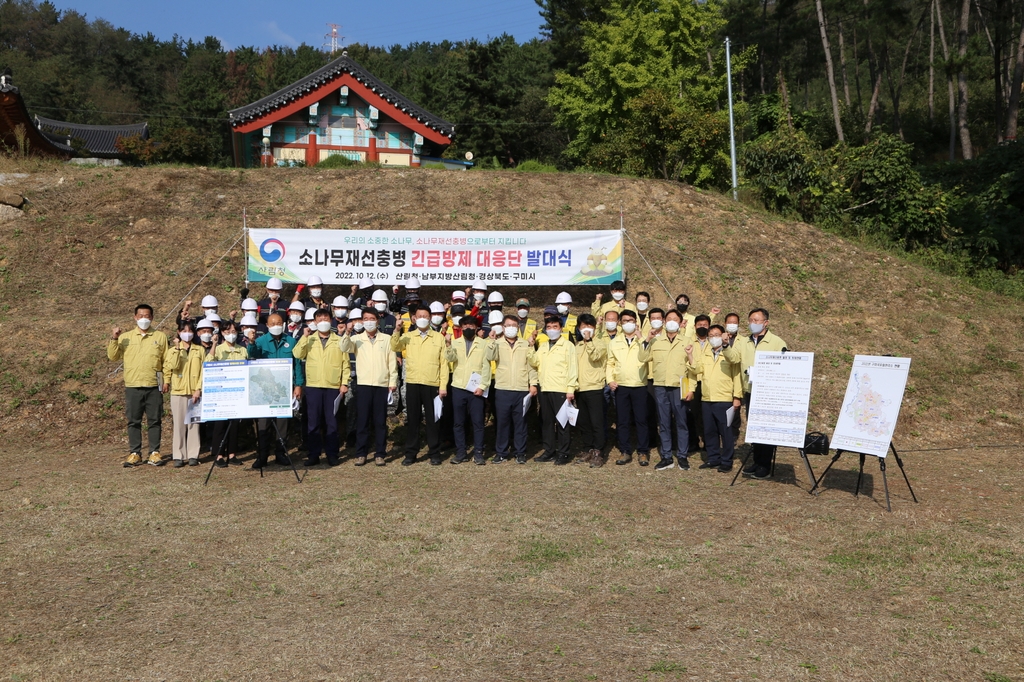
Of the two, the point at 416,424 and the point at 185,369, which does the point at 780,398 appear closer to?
the point at 416,424

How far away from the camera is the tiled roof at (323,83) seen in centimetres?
2830

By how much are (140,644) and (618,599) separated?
3.56 m

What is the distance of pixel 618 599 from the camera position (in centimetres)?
657

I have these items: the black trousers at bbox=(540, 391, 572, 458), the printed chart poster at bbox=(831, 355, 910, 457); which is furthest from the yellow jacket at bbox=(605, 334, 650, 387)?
the printed chart poster at bbox=(831, 355, 910, 457)

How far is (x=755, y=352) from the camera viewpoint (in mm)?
10320

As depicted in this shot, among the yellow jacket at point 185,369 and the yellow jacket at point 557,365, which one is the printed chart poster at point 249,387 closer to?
the yellow jacket at point 185,369

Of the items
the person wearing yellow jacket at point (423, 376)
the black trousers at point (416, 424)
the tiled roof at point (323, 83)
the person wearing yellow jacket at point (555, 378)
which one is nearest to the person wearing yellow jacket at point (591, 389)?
the person wearing yellow jacket at point (555, 378)

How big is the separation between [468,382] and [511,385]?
2.01ft

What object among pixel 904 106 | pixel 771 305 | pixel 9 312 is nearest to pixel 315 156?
pixel 9 312

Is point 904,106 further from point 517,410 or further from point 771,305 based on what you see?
point 517,410

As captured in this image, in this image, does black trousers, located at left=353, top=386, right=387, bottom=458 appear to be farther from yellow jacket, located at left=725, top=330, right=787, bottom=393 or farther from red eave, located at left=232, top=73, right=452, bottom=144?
red eave, located at left=232, top=73, right=452, bottom=144

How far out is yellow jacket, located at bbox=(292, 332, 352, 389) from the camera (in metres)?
11.2

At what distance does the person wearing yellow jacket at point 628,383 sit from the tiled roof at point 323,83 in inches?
801

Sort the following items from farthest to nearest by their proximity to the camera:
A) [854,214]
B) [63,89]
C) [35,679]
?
1. [63,89]
2. [854,214]
3. [35,679]
